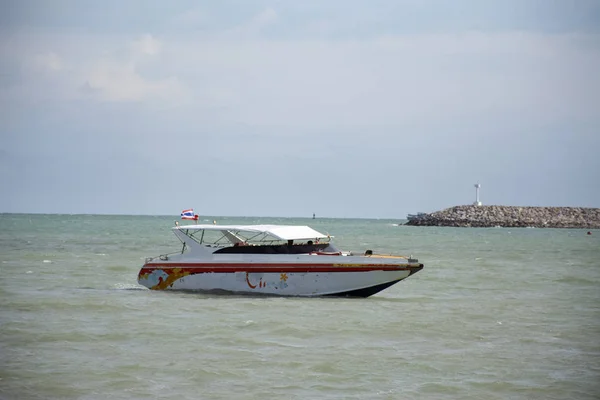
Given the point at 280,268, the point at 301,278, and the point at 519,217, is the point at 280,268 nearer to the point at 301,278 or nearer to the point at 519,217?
the point at 301,278

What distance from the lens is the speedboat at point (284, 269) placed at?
85.7ft

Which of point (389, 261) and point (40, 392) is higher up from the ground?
point (389, 261)

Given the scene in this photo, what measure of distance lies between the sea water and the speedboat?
0.51 m

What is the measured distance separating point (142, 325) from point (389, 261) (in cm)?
822

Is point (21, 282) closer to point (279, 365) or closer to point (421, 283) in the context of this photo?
point (421, 283)

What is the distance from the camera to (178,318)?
22.4m

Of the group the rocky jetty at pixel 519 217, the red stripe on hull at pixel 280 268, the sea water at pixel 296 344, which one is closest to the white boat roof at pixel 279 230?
the red stripe on hull at pixel 280 268

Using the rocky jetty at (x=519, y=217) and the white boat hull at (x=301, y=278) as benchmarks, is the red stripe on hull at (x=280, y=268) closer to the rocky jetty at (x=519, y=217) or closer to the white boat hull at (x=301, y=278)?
the white boat hull at (x=301, y=278)

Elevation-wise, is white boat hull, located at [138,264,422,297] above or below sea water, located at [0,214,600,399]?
above

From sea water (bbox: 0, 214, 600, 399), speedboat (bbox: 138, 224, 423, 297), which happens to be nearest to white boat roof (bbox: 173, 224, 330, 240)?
speedboat (bbox: 138, 224, 423, 297)

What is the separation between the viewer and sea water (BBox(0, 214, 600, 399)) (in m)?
15.1

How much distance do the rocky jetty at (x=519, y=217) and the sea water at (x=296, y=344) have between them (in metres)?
121

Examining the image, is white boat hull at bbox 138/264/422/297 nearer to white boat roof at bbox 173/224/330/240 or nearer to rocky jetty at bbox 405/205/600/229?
white boat roof at bbox 173/224/330/240

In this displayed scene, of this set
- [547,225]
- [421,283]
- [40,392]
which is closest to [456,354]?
[40,392]
